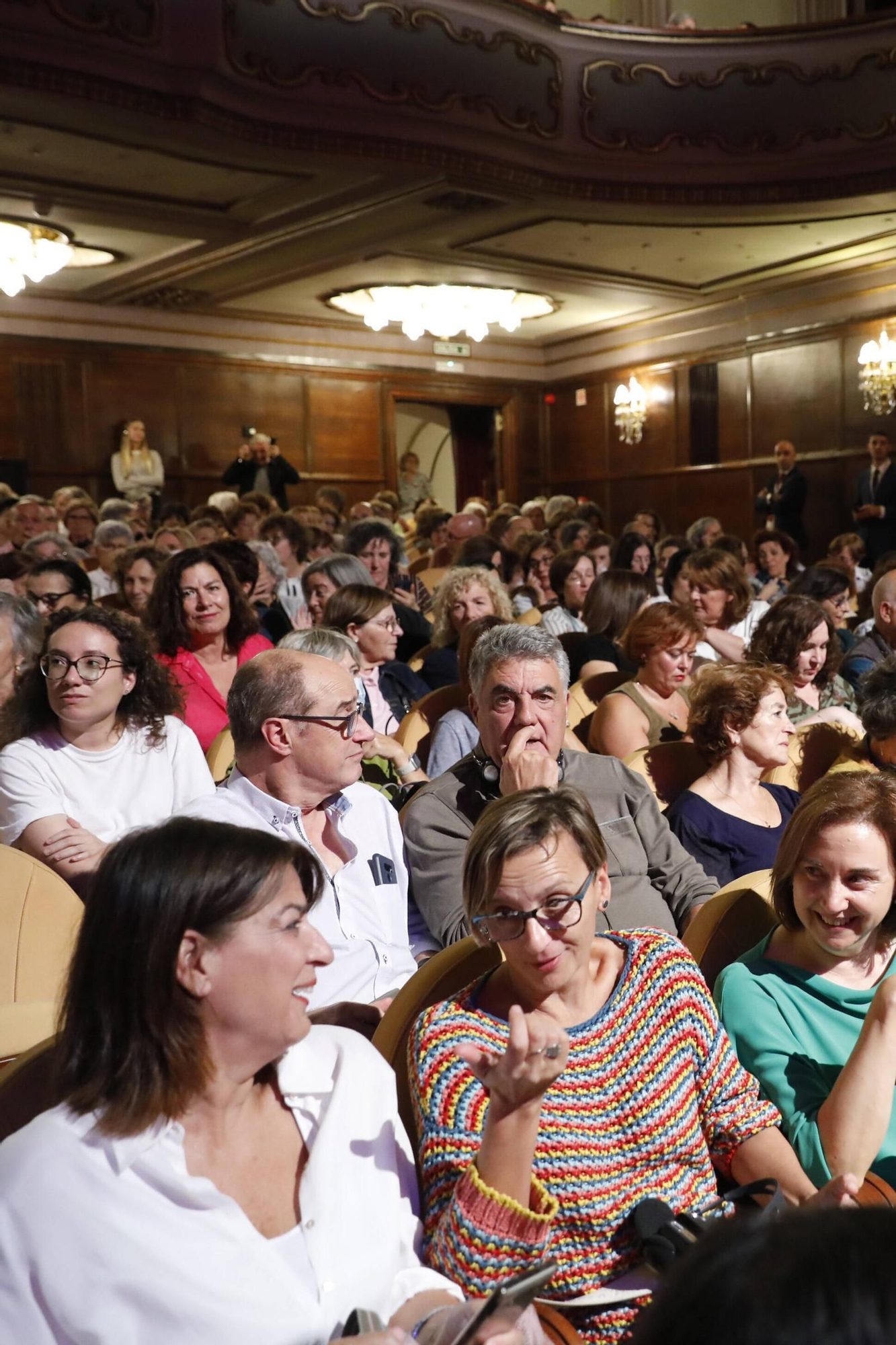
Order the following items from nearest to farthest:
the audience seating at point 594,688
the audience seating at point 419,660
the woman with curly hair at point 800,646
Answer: the woman with curly hair at point 800,646 < the audience seating at point 594,688 < the audience seating at point 419,660

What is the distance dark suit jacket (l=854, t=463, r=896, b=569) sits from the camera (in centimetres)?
1022

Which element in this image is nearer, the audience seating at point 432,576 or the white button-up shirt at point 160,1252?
the white button-up shirt at point 160,1252

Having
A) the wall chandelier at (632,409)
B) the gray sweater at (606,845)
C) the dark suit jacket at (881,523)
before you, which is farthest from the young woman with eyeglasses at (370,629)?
the wall chandelier at (632,409)

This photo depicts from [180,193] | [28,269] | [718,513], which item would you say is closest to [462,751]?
[180,193]

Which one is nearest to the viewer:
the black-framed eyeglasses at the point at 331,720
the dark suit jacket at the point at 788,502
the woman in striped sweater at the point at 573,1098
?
the woman in striped sweater at the point at 573,1098

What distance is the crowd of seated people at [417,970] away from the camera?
46.3 inches

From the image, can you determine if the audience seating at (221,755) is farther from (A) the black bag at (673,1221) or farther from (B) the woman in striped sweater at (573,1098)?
(A) the black bag at (673,1221)

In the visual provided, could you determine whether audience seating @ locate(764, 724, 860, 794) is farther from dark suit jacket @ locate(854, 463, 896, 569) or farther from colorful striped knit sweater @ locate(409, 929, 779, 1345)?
dark suit jacket @ locate(854, 463, 896, 569)

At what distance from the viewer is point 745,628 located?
5.72 metres

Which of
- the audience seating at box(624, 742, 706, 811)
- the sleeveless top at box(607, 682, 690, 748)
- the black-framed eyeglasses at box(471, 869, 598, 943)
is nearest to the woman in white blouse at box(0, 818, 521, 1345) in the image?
the black-framed eyeglasses at box(471, 869, 598, 943)

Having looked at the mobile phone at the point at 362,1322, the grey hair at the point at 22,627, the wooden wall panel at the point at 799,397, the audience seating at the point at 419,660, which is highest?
the wooden wall panel at the point at 799,397

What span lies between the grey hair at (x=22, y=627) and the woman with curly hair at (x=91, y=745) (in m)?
0.34

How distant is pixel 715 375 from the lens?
12.7 metres

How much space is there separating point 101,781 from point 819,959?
1.64 meters
